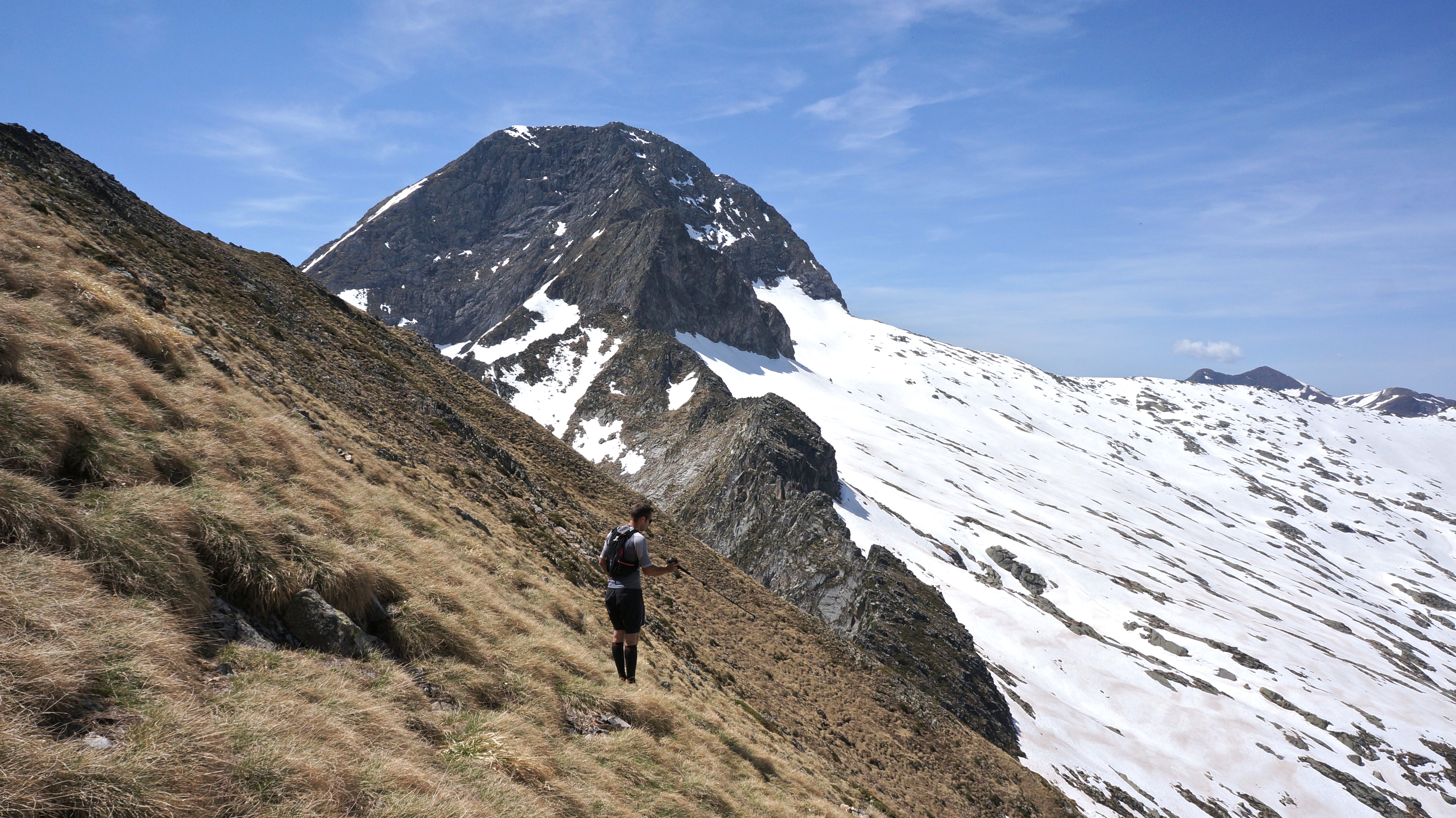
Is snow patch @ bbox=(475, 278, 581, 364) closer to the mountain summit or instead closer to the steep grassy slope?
the mountain summit

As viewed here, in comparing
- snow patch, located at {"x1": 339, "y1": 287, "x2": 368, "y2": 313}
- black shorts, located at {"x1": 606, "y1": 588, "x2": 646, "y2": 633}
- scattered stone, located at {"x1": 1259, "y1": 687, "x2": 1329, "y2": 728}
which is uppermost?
snow patch, located at {"x1": 339, "y1": 287, "x2": 368, "y2": 313}

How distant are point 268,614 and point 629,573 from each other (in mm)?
4878

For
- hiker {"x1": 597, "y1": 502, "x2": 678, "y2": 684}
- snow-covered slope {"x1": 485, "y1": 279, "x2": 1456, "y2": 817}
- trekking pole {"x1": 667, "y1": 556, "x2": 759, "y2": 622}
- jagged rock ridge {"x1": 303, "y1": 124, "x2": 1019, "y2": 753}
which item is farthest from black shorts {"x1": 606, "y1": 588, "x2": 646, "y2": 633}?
snow-covered slope {"x1": 485, "y1": 279, "x2": 1456, "y2": 817}

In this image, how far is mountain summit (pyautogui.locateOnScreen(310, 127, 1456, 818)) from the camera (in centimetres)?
4884

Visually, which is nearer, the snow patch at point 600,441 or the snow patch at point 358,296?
the snow patch at point 600,441

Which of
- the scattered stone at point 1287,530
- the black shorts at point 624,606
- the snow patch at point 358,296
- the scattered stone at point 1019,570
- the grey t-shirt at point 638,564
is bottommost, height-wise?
the black shorts at point 624,606

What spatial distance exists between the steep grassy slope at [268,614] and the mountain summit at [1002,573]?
46.7 feet

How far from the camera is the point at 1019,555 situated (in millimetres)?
82812

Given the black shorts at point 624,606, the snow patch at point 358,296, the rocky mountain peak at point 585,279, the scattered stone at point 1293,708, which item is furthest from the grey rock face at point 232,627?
the snow patch at point 358,296

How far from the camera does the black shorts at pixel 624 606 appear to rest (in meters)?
10.3

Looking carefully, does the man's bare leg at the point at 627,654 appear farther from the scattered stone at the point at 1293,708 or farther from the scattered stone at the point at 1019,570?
the scattered stone at the point at 1293,708

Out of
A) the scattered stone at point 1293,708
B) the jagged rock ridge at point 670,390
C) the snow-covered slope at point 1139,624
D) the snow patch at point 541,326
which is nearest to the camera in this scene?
the jagged rock ridge at point 670,390

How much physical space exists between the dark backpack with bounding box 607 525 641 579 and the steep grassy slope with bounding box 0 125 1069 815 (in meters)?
1.51

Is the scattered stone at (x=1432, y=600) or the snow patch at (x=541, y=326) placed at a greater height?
the scattered stone at (x=1432, y=600)
